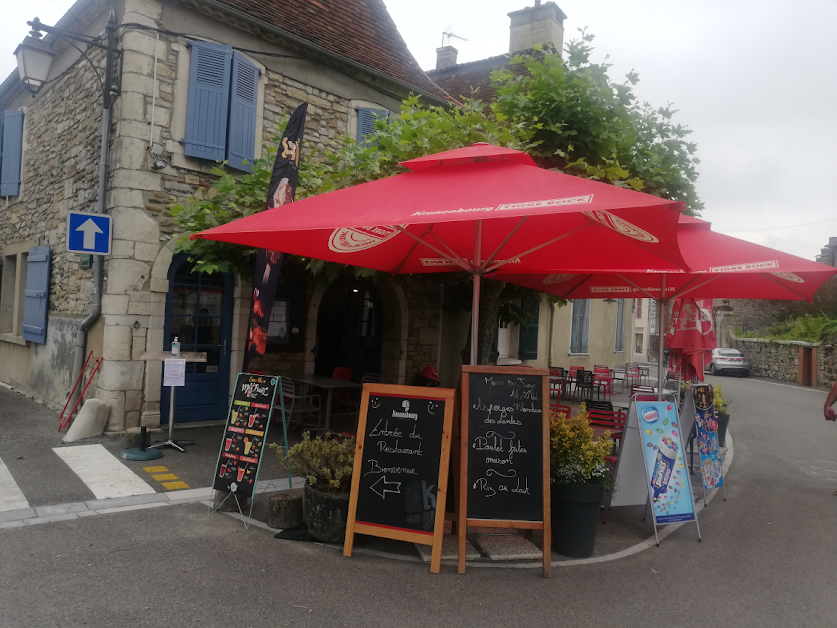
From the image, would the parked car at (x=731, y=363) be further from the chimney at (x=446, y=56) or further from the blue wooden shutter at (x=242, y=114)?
the blue wooden shutter at (x=242, y=114)

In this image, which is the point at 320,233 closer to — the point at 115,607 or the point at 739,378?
the point at 115,607

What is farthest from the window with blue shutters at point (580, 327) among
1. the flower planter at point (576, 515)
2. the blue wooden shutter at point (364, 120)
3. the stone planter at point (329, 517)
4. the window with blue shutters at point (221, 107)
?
the stone planter at point (329, 517)

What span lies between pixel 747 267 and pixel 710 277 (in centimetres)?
134

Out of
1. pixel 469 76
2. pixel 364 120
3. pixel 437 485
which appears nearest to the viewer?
pixel 437 485

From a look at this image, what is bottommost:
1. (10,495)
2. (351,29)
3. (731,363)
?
(10,495)

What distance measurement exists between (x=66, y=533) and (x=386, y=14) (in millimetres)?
11045

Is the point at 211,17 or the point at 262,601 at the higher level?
the point at 211,17

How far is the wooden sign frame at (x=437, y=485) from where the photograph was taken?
381cm

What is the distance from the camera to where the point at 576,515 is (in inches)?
Result: 166

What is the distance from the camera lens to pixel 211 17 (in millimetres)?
8180

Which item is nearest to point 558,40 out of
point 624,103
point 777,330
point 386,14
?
point 386,14

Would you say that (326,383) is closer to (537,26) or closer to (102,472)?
(102,472)

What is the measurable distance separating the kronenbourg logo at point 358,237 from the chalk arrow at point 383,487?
1.86m

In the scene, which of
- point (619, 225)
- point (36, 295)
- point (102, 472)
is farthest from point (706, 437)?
point (36, 295)
